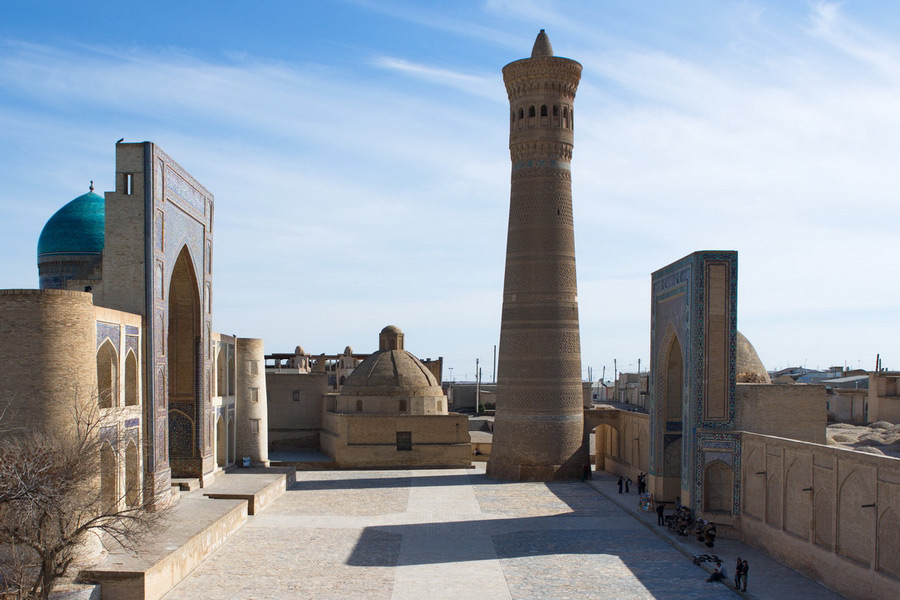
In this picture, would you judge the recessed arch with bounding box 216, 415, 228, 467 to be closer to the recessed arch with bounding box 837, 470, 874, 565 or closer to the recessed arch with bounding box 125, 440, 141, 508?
the recessed arch with bounding box 125, 440, 141, 508

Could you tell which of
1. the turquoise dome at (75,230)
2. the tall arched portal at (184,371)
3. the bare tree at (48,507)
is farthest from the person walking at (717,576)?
the turquoise dome at (75,230)

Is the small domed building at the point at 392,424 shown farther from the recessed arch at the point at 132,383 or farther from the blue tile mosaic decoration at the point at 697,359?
the recessed arch at the point at 132,383

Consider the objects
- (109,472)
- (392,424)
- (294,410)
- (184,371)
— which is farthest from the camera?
(294,410)

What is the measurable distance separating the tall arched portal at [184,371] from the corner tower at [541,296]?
31.0 ft

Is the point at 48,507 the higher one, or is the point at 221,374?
the point at 221,374

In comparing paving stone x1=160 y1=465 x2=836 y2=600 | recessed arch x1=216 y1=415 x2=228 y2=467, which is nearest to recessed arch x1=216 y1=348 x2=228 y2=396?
recessed arch x1=216 y1=415 x2=228 y2=467

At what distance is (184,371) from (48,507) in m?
10.5

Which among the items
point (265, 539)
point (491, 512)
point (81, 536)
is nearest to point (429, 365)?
point (491, 512)

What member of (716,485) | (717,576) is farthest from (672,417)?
(717,576)

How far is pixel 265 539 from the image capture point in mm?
17578

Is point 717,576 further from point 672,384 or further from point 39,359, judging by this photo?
point 39,359

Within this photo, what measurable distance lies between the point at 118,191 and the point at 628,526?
12554mm

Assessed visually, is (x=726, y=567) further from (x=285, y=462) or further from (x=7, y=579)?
(x=285, y=462)

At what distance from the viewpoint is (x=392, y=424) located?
29.4 m
